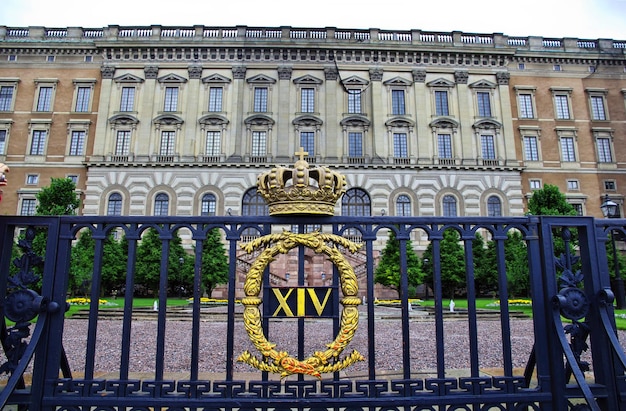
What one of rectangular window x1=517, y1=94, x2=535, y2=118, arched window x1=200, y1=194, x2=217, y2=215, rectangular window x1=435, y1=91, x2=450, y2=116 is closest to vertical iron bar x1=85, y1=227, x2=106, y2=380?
arched window x1=200, y1=194, x2=217, y2=215

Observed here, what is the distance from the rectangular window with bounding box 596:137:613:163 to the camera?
127ft

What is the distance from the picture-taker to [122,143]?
36375 millimetres

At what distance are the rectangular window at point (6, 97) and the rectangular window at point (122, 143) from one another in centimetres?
1111

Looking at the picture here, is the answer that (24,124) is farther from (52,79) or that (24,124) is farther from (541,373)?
(541,373)

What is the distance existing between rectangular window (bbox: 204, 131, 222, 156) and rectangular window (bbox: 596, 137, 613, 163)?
117ft

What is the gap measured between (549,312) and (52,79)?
44717mm

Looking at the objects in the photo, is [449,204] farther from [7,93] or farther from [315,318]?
[7,93]

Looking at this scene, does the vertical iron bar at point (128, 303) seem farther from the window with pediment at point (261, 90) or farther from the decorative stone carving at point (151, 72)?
the decorative stone carving at point (151, 72)

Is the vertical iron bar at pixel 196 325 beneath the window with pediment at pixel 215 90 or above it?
beneath

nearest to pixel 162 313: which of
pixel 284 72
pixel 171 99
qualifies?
pixel 284 72

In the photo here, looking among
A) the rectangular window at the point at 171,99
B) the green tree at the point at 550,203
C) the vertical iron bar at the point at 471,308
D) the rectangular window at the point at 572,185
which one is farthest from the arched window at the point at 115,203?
the rectangular window at the point at 572,185

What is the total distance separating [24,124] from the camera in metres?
37.1

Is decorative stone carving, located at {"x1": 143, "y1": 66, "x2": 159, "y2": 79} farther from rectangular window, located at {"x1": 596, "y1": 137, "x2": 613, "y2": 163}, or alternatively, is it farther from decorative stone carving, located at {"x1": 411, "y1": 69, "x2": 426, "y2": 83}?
rectangular window, located at {"x1": 596, "y1": 137, "x2": 613, "y2": 163}

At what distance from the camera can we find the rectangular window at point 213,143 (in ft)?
120
